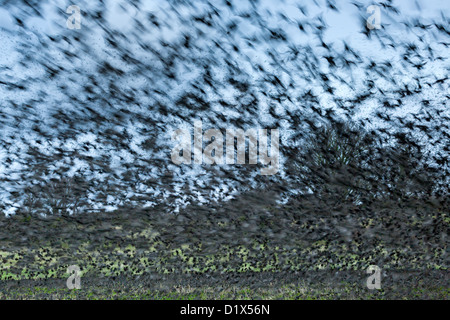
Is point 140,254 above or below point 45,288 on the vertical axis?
above

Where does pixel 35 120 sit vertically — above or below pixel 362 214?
above

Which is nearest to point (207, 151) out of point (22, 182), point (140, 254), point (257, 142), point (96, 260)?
point (257, 142)

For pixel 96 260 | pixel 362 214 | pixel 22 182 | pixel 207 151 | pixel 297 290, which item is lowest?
pixel 297 290

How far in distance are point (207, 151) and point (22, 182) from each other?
2212 mm

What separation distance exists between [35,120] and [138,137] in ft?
3.91

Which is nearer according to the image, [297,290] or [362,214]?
[297,290]

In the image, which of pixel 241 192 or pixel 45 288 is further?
pixel 241 192

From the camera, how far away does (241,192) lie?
504cm

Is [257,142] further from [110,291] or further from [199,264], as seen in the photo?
[110,291]

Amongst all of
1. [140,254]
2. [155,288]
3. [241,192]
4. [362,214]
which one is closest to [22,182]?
[140,254]

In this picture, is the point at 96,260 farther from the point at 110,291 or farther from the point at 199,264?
the point at 199,264

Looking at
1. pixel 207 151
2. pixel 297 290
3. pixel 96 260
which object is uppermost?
pixel 207 151

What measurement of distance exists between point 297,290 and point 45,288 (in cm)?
277

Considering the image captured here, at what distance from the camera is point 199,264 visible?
480 centimetres
